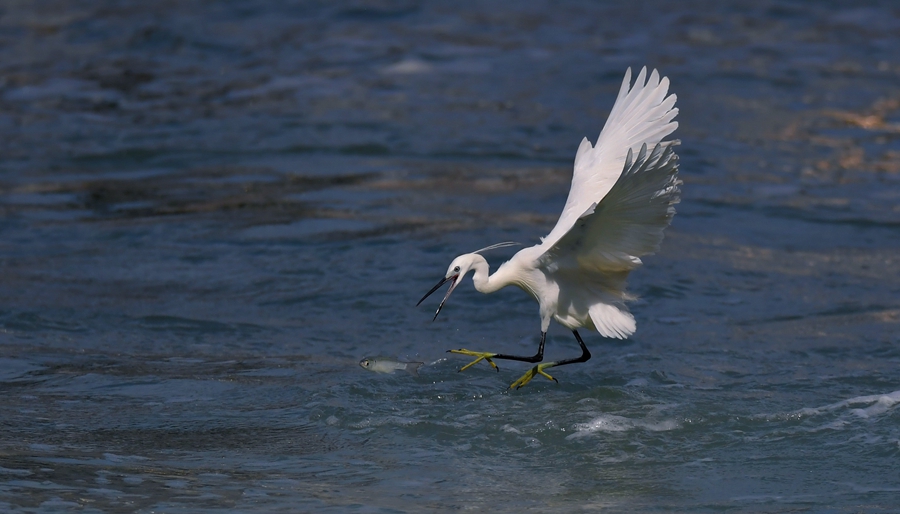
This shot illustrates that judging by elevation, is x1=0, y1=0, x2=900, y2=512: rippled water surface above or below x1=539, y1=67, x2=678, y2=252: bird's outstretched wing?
below

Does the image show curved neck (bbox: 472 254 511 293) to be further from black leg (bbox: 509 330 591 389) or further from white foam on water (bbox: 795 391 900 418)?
white foam on water (bbox: 795 391 900 418)

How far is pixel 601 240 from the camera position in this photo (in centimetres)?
598

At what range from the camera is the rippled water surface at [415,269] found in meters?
5.58

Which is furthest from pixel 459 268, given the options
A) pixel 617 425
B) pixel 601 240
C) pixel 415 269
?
pixel 415 269

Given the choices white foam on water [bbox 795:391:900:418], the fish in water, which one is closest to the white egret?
the fish in water

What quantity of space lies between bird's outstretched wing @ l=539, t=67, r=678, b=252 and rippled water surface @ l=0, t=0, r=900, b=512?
811 mm

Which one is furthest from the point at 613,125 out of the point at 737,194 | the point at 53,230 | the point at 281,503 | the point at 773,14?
the point at 773,14

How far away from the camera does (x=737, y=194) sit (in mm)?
11062

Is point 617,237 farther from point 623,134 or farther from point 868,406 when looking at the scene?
point 868,406

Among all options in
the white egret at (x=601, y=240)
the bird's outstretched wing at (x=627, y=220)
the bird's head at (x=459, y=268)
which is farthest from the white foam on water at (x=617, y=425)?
the bird's head at (x=459, y=268)

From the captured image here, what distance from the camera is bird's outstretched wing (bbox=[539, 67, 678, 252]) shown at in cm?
645

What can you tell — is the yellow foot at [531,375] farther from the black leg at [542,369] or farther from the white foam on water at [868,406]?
the white foam on water at [868,406]

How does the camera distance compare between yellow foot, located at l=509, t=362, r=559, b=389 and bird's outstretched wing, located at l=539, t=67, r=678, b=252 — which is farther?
yellow foot, located at l=509, t=362, r=559, b=389

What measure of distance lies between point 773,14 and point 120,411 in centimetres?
1537
